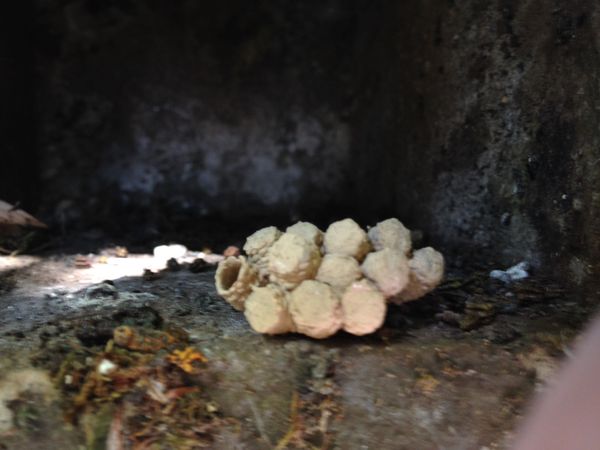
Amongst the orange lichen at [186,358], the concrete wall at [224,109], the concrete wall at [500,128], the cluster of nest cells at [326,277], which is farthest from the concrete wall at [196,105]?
the orange lichen at [186,358]

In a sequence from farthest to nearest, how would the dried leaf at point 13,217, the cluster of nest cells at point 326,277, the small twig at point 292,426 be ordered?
the dried leaf at point 13,217 < the cluster of nest cells at point 326,277 < the small twig at point 292,426

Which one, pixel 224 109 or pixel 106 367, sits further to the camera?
pixel 224 109

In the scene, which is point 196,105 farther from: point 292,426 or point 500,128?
point 292,426

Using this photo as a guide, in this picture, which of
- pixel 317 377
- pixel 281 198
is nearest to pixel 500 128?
pixel 317 377

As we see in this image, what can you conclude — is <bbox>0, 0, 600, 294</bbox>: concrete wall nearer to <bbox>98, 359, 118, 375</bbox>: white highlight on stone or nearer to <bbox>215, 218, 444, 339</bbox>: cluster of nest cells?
<bbox>215, 218, 444, 339</bbox>: cluster of nest cells

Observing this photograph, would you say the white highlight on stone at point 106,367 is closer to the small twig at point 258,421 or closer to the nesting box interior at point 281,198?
the nesting box interior at point 281,198

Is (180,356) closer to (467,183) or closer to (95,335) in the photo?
(95,335)
